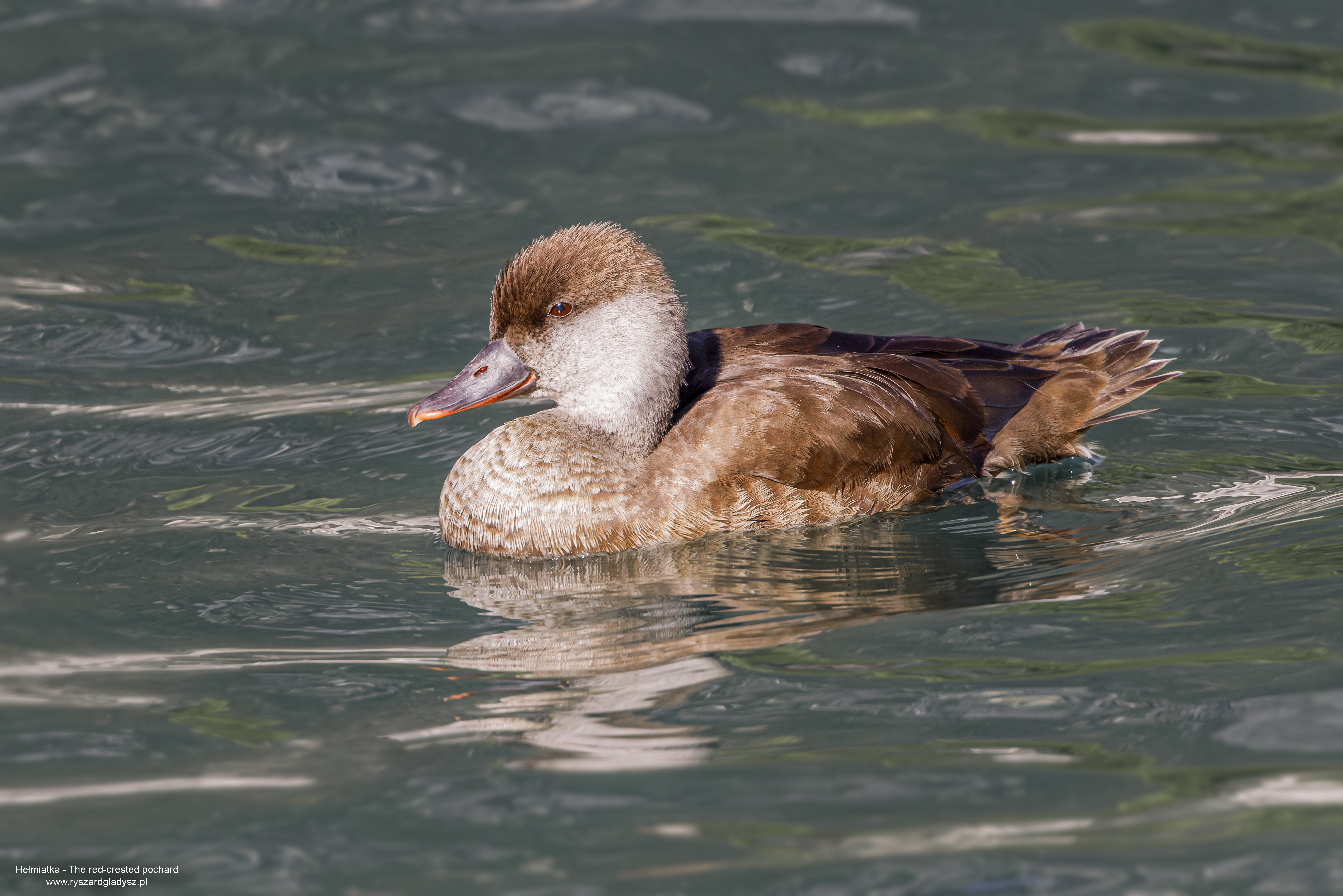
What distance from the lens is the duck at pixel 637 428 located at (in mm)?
6406

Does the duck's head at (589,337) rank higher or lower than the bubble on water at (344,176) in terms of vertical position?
lower

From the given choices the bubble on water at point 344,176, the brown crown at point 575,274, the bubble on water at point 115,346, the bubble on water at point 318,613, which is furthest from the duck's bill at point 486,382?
the bubble on water at point 344,176

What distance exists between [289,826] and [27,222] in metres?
7.33

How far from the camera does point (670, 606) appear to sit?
5.79 meters

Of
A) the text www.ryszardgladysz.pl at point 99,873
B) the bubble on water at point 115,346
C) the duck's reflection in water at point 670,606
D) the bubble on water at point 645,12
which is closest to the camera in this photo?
the text www.ryszardgladysz.pl at point 99,873

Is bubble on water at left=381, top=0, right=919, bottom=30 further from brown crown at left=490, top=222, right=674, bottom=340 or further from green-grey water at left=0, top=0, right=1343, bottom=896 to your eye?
brown crown at left=490, top=222, right=674, bottom=340

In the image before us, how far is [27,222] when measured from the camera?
1023 centimetres

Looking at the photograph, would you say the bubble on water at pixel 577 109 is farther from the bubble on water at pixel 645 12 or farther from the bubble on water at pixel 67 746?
the bubble on water at pixel 67 746

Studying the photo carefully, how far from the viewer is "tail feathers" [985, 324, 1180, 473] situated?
23.0 ft

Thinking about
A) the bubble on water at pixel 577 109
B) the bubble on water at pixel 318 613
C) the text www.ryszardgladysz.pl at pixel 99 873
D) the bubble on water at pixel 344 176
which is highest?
the bubble on water at pixel 577 109

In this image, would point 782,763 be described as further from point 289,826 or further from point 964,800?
point 289,826

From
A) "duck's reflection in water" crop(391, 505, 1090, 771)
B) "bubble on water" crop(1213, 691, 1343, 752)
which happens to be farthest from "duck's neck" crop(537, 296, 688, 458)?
"bubble on water" crop(1213, 691, 1343, 752)

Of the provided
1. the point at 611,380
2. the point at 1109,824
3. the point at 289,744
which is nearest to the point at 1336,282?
the point at 611,380

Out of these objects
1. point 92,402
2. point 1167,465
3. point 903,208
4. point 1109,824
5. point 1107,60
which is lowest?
point 1109,824
